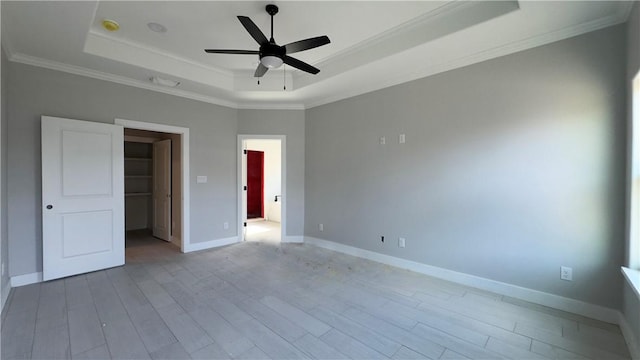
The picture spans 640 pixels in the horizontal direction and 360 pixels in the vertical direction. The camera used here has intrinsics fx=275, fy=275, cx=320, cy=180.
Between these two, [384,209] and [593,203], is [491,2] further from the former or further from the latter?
[384,209]

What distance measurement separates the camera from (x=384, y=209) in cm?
412

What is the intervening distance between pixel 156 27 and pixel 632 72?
4.43m

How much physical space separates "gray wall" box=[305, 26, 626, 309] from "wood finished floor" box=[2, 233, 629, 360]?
43cm

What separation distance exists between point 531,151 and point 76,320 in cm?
463

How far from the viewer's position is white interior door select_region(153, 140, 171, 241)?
17.4 ft

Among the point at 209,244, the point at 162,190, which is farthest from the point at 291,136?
the point at 162,190

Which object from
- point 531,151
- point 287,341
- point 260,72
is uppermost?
point 260,72

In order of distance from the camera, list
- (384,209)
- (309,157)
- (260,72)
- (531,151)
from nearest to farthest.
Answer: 1. (531,151)
2. (260,72)
3. (384,209)
4. (309,157)

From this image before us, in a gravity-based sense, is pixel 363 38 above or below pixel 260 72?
above

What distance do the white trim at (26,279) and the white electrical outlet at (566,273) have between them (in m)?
5.75

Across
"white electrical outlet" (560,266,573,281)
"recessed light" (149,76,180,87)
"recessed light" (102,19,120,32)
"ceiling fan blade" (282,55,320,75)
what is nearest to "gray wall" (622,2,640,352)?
"white electrical outlet" (560,266,573,281)

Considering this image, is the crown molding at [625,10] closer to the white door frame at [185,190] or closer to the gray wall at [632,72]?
the gray wall at [632,72]

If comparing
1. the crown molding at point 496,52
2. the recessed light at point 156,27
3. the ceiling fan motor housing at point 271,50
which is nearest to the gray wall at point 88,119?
the recessed light at point 156,27

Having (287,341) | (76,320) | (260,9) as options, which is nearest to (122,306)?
(76,320)
